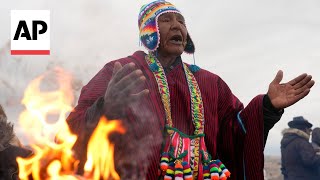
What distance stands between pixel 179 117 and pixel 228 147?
2.00 feet

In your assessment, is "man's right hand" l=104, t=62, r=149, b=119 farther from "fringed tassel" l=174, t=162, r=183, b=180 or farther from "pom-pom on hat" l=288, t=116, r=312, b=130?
"pom-pom on hat" l=288, t=116, r=312, b=130

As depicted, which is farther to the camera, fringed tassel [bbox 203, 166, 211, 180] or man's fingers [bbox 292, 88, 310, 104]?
man's fingers [bbox 292, 88, 310, 104]

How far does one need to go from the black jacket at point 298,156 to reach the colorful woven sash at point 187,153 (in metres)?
4.60

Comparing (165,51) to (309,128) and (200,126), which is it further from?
(309,128)

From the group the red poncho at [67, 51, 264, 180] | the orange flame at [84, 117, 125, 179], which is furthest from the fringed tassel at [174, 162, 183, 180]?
the orange flame at [84, 117, 125, 179]

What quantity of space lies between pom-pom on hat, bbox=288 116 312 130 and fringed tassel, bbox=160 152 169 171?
510 centimetres

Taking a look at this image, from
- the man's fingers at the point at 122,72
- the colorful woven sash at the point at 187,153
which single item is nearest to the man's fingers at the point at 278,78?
the colorful woven sash at the point at 187,153

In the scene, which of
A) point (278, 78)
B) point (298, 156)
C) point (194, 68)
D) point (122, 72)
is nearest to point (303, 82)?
point (278, 78)

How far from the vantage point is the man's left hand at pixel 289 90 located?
375 cm

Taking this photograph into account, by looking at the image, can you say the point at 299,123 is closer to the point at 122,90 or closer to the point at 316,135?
the point at 316,135

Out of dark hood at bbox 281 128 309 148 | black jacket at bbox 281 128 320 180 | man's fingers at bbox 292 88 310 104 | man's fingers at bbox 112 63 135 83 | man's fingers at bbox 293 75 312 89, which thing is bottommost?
black jacket at bbox 281 128 320 180

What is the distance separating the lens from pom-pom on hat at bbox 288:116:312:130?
→ 318 inches

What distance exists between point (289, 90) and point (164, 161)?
1208 millimetres

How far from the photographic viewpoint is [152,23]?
13.9 ft
